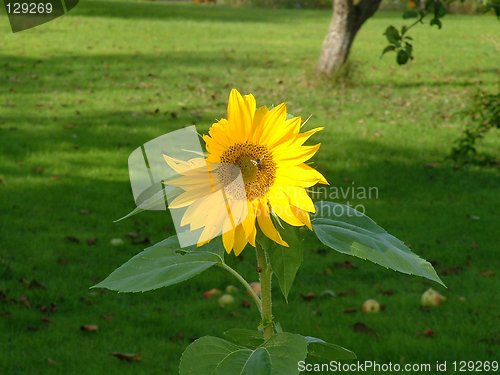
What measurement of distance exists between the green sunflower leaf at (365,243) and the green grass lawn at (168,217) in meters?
2.88

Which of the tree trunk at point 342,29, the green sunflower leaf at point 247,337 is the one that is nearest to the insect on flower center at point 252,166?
the green sunflower leaf at point 247,337

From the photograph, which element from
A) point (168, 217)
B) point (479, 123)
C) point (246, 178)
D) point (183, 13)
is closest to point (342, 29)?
point (479, 123)

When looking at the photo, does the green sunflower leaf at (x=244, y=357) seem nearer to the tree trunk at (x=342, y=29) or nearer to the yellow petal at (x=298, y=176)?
the yellow petal at (x=298, y=176)

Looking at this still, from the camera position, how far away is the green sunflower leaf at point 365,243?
136cm

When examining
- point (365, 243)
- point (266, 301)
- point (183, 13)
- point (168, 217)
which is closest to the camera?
point (365, 243)

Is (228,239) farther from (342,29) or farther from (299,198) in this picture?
(342,29)

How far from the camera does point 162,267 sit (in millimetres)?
1473

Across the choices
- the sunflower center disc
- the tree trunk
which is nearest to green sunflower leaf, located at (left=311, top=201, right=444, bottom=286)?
the sunflower center disc

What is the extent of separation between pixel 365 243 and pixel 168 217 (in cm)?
566

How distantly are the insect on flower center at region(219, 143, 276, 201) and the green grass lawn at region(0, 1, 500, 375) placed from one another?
3.01m

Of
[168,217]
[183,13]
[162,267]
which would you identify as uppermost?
[162,267]

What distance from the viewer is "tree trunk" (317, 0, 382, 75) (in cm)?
1305

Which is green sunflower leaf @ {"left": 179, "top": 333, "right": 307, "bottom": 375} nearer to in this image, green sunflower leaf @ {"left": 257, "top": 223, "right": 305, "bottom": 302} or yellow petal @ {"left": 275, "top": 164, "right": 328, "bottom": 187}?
green sunflower leaf @ {"left": 257, "top": 223, "right": 305, "bottom": 302}

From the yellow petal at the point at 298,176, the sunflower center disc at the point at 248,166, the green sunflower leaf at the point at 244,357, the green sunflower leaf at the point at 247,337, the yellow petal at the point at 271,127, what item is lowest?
the green sunflower leaf at the point at 247,337
